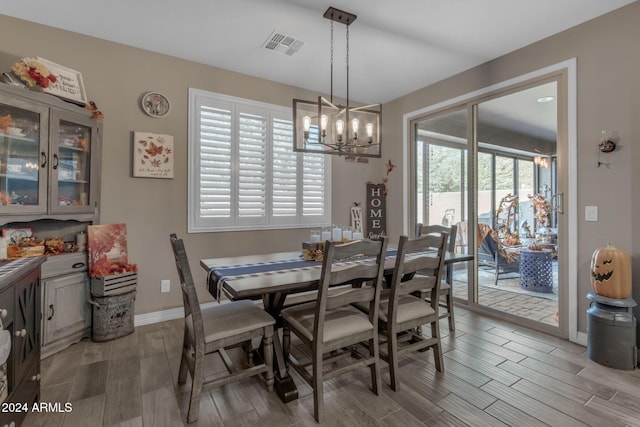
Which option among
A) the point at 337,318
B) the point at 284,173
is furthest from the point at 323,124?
the point at 284,173

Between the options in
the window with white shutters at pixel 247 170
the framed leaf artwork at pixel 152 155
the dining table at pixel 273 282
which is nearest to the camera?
the dining table at pixel 273 282

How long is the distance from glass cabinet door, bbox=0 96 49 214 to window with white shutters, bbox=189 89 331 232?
122 centimetres

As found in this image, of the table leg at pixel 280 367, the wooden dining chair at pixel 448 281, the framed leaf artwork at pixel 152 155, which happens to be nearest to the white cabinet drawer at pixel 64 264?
the framed leaf artwork at pixel 152 155

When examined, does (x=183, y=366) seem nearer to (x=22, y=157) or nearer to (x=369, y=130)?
(x=22, y=157)

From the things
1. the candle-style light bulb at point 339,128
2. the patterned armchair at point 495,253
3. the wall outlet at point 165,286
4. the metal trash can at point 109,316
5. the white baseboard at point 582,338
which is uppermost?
the candle-style light bulb at point 339,128

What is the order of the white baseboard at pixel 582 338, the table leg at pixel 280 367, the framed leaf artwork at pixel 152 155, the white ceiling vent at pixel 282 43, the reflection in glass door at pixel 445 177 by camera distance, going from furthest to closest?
the reflection in glass door at pixel 445 177 → the framed leaf artwork at pixel 152 155 → the white ceiling vent at pixel 282 43 → the white baseboard at pixel 582 338 → the table leg at pixel 280 367

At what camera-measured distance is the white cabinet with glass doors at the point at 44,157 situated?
2221 mm

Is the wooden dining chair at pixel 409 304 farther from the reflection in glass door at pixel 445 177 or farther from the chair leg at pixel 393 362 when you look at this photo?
the reflection in glass door at pixel 445 177

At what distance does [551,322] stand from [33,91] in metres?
4.92

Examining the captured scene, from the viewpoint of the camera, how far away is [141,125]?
3.09 m

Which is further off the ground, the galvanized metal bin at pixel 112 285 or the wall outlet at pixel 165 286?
the galvanized metal bin at pixel 112 285

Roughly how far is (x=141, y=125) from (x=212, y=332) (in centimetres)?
238

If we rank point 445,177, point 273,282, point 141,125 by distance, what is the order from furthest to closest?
point 445,177, point 141,125, point 273,282

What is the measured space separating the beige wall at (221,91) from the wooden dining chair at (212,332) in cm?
150
